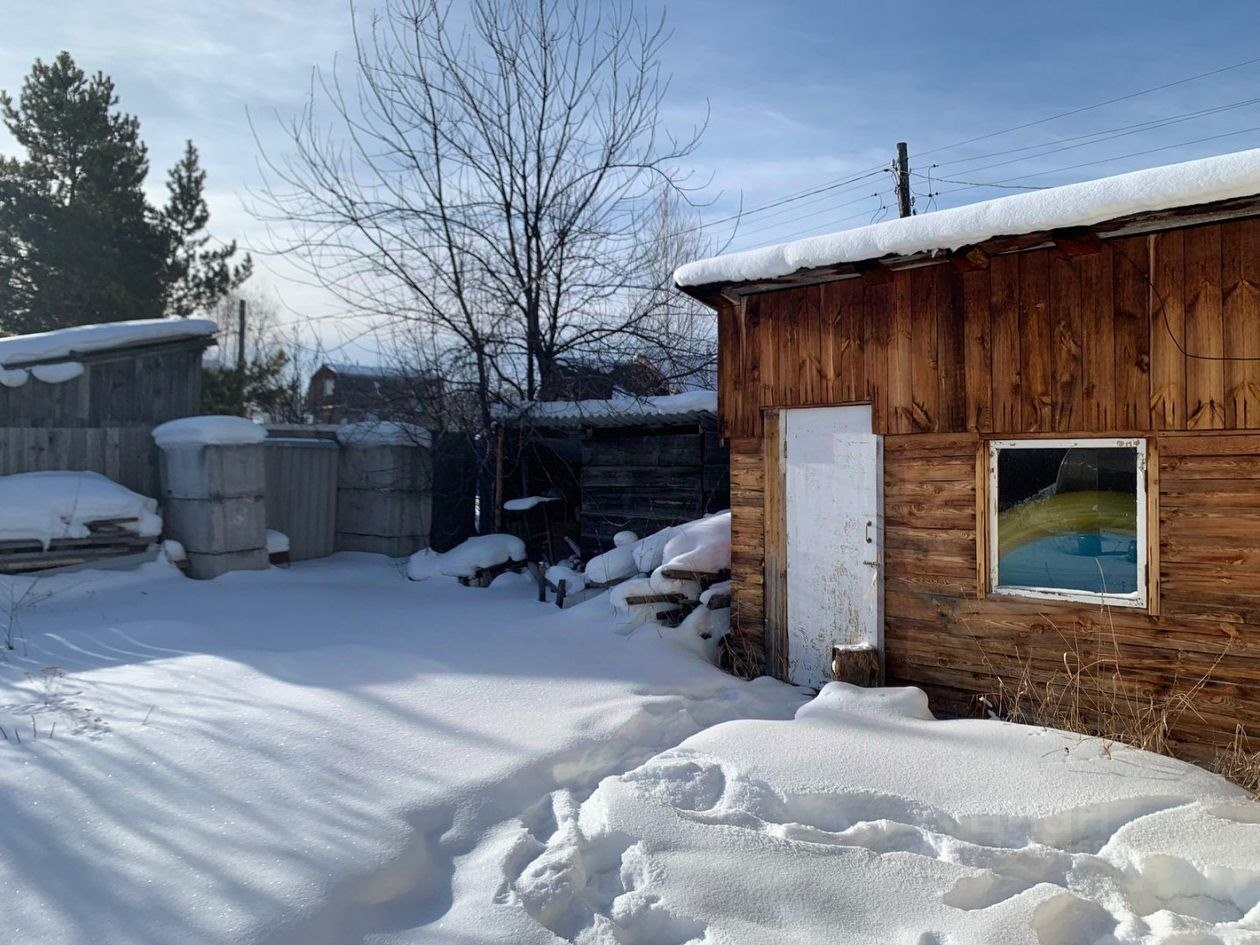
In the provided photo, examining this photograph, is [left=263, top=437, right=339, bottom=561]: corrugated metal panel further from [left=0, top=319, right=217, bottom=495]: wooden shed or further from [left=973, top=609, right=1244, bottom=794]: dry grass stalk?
[left=973, top=609, right=1244, bottom=794]: dry grass stalk

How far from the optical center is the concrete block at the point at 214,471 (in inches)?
403

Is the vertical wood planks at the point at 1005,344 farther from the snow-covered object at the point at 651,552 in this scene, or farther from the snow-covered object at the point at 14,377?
the snow-covered object at the point at 14,377

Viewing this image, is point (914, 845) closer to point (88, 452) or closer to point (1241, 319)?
point (1241, 319)

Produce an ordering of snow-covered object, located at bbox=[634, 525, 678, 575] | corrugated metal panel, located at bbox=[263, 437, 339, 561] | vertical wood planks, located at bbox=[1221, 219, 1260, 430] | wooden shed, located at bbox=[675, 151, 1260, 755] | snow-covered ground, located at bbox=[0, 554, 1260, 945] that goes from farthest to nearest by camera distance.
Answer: corrugated metal panel, located at bbox=[263, 437, 339, 561]
snow-covered object, located at bbox=[634, 525, 678, 575]
wooden shed, located at bbox=[675, 151, 1260, 755]
vertical wood planks, located at bbox=[1221, 219, 1260, 430]
snow-covered ground, located at bbox=[0, 554, 1260, 945]

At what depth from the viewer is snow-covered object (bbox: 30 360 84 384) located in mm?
10617

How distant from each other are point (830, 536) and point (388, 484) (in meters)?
7.44

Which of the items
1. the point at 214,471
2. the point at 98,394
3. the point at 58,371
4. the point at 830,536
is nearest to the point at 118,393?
the point at 98,394

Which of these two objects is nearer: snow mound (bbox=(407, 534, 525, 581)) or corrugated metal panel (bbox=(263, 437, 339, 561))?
snow mound (bbox=(407, 534, 525, 581))

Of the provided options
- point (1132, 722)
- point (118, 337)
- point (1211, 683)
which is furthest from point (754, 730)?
point (118, 337)

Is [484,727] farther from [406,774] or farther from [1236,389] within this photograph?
[1236,389]

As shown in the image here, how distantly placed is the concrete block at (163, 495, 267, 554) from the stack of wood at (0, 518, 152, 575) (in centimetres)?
48

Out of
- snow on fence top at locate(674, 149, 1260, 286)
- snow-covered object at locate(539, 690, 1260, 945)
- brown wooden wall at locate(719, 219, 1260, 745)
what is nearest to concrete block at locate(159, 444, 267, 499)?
brown wooden wall at locate(719, 219, 1260, 745)

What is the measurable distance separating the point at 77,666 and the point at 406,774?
3692 millimetres

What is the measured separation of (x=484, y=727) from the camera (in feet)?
16.7
